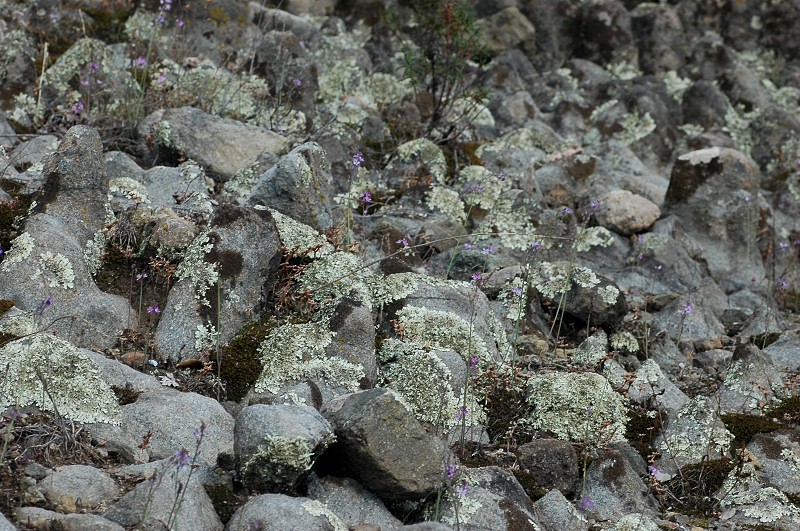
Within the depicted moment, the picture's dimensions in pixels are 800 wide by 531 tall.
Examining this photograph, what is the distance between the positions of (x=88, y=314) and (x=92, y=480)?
1589 mm

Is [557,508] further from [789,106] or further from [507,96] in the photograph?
[789,106]

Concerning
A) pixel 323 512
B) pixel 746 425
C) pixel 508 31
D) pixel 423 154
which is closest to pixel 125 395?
pixel 323 512

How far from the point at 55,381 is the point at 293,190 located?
2.42 m

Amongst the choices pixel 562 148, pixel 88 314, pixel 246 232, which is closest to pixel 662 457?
pixel 246 232

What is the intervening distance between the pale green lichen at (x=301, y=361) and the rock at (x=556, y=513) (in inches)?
52.0

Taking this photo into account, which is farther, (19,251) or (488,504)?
(19,251)

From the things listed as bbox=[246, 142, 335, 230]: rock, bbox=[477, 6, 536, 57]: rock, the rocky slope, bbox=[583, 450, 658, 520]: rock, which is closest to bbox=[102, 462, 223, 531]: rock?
the rocky slope

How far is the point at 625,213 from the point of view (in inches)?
337

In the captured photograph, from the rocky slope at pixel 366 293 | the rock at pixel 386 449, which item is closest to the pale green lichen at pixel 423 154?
the rocky slope at pixel 366 293

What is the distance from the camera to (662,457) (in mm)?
5258

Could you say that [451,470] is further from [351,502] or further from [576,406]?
[576,406]

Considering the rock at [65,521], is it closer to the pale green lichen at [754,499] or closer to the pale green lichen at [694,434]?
the pale green lichen at [694,434]

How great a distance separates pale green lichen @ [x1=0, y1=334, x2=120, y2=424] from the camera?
4.13 metres

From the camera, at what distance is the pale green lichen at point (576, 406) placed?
528 cm
